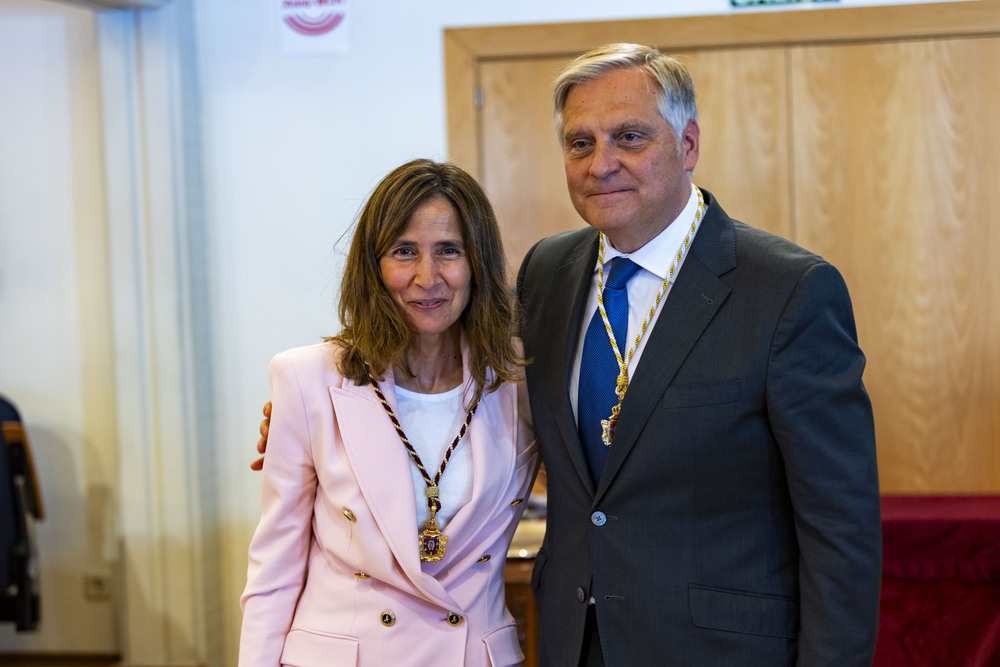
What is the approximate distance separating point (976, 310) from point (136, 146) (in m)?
3.12

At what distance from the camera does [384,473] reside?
1557 mm

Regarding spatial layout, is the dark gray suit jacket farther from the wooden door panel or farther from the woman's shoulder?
the wooden door panel

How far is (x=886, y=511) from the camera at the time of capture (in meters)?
2.98

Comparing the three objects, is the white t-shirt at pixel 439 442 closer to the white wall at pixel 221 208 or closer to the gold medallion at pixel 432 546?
the gold medallion at pixel 432 546

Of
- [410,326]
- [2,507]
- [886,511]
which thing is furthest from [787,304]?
[2,507]

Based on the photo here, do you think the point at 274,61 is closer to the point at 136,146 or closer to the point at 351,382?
the point at 136,146

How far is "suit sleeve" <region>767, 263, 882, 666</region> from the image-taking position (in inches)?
56.4

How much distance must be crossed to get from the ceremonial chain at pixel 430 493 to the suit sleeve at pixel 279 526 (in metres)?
0.15

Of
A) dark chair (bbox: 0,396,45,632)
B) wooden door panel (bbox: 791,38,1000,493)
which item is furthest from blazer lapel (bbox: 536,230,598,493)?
dark chair (bbox: 0,396,45,632)

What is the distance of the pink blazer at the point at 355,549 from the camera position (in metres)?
1.54

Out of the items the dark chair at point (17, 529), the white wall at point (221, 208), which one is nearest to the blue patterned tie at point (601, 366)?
the white wall at point (221, 208)

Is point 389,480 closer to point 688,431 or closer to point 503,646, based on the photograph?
point 503,646

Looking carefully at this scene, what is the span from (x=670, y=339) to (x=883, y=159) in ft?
6.91

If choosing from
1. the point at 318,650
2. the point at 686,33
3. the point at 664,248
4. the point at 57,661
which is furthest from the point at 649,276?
the point at 57,661
